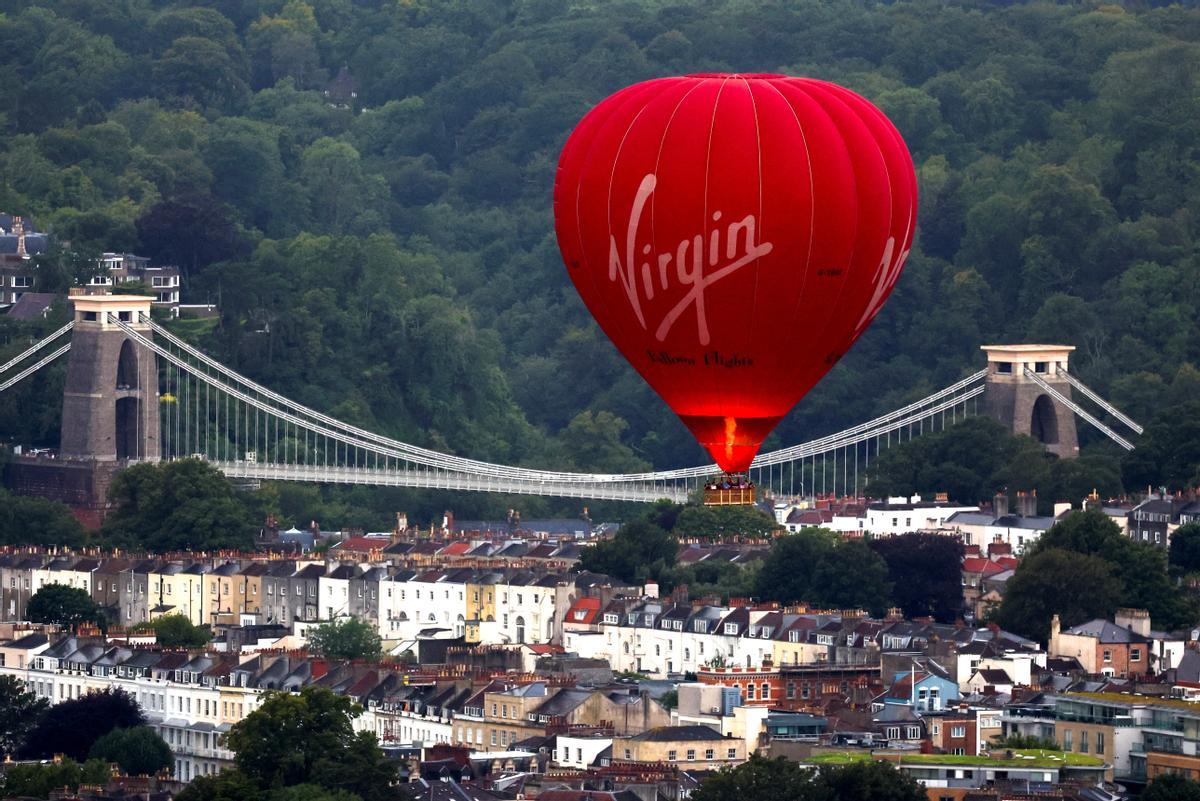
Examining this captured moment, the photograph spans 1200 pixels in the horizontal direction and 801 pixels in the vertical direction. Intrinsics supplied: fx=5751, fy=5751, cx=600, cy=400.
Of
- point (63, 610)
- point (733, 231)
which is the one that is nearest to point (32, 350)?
point (63, 610)

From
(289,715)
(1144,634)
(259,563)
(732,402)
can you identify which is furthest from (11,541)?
(732,402)

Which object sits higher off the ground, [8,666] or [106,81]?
[106,81]

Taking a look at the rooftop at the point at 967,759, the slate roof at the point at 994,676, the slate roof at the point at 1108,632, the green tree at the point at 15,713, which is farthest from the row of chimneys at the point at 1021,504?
the rooftop at the point at 967,759

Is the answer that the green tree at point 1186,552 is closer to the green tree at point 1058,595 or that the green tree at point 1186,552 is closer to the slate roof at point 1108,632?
the green tree at point 1058,595

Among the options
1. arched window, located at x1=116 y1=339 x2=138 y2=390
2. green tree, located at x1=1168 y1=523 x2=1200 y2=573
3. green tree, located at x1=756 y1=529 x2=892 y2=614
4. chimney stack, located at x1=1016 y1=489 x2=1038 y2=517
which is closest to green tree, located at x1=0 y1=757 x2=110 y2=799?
green tree, located at x1=756 y1=529 x2=892 y2=614

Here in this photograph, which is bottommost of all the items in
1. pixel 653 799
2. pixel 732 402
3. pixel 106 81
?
pixel 653 799

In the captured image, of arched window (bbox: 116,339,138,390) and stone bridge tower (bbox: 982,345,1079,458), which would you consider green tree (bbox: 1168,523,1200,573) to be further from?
arched window (bbox: 116,339,138,390)

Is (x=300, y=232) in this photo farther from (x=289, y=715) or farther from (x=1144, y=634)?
(x=289, y=715)
